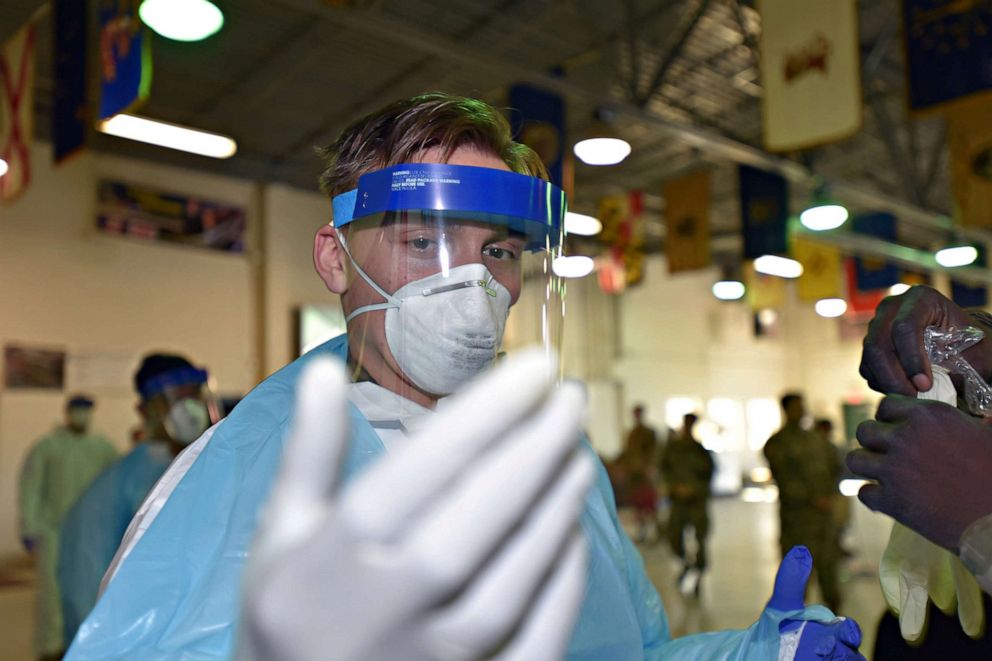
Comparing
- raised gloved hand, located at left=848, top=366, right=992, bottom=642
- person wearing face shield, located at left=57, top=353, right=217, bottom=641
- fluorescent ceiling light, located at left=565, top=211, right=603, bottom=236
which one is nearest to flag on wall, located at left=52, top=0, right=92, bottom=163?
person wearing face shield, located at left=57, top=353, right=217, bottom=641

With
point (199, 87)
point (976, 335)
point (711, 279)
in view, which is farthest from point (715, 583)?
point (711, 279)

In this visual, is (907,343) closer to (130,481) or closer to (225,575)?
(225,575)

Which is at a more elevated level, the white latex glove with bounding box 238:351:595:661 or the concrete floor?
the white latex glove with bounding box 238:351:595:661

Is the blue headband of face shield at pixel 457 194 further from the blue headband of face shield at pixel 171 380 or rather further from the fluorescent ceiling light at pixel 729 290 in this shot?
the fluorescent ceiling light at pixel 729 290

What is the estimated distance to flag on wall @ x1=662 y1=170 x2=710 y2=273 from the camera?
923 centimetres

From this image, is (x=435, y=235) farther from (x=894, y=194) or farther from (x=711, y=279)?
(x=711, y=279)

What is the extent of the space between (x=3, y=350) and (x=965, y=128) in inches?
432

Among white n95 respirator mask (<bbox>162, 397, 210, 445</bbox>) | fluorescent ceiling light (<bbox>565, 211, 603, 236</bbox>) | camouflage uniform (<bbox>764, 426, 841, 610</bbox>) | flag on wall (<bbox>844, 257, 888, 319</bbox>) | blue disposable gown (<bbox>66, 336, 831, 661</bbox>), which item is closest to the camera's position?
blue disposable gown (<bbox>66, 336, 831, 661</bbox>)

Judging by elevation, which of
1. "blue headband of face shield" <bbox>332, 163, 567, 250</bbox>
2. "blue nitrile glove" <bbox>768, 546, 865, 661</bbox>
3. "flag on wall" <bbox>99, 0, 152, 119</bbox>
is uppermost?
"flag on wall" <bbox>99, 0, 152, 119</bbox>

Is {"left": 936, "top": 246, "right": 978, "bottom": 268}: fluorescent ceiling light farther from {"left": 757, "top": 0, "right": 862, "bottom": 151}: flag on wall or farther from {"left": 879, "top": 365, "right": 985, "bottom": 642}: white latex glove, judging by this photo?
{"left": 879, "top": 365, "right": 985, "bottom": 642}: white latex glove

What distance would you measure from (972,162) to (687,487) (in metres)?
4.28

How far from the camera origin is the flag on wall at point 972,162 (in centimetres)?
698

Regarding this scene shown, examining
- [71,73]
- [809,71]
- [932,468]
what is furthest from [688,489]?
[932,468]

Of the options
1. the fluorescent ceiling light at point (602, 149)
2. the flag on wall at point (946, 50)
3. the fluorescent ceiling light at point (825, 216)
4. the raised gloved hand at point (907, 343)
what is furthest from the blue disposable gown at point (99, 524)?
the fluorescent ceiling light at point (825, 216)
